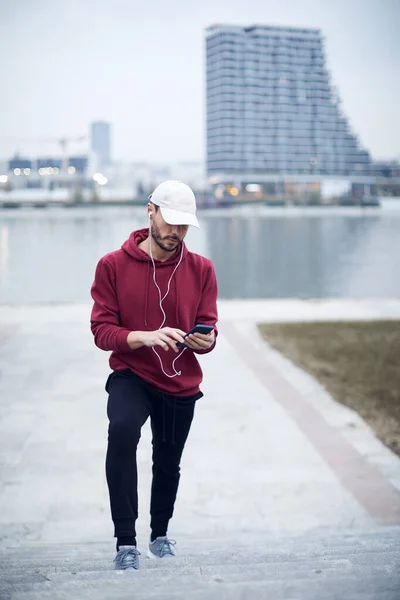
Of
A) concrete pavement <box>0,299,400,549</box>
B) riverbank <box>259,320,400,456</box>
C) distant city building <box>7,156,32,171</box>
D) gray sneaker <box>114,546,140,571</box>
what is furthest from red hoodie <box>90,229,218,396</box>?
distant city building <box>7,156,32,171</box>

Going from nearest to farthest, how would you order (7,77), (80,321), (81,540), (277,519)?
(81,540) < (277,519) < (80,321) < (7,77)

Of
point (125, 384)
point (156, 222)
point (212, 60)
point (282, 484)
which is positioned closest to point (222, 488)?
point (282, 484)

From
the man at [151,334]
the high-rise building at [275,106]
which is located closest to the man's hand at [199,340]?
the man at [151,334]

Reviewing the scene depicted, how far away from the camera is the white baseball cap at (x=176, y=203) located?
2570mm

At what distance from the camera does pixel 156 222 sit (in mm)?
2650

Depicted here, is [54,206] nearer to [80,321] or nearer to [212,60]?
[212,60]

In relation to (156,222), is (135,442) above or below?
below

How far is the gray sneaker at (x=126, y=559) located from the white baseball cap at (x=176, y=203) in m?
1.16

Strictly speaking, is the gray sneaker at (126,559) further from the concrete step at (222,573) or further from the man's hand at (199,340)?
the man's hand at (199,340)

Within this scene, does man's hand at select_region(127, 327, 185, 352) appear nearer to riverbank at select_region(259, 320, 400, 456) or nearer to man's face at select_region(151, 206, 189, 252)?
man's face at select_region(151, 206, 189, 252)

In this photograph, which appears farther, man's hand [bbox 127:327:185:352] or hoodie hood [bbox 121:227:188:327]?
hoodie hood [bbox 121:227:188:327]

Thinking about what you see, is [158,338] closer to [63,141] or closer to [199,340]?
[199,340]

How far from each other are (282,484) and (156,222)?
2202mm

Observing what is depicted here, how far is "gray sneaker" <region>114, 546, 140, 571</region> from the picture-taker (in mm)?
2574
